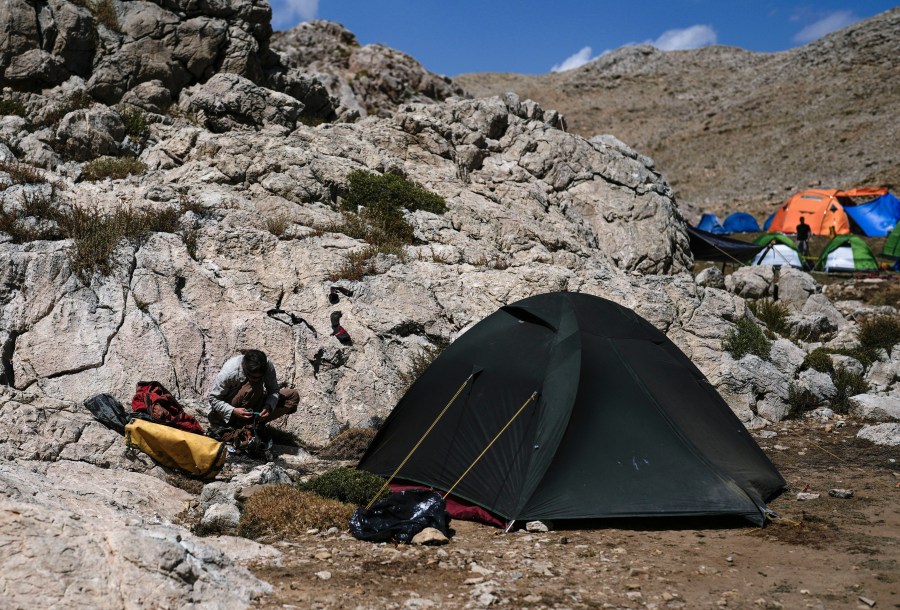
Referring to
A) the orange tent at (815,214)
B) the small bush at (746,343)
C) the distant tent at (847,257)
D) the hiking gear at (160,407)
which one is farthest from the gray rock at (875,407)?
the orange tent at (815,214)

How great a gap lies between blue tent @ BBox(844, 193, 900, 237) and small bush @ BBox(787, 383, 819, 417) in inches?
1045

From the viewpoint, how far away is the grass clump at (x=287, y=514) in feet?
19.2

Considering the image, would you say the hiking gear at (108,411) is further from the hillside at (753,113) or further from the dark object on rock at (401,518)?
the hillside at (753,113)

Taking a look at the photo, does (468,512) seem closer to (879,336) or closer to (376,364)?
Answer: (376,364)

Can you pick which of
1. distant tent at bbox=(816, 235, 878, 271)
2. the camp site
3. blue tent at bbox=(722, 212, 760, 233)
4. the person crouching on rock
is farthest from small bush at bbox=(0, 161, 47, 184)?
blue tent at bbox=(722, 212, 760, 233)

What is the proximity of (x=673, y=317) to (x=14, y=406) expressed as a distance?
384 inches

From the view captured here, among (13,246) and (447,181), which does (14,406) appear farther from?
(447,181)

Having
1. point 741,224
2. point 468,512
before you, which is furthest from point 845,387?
point 741,224

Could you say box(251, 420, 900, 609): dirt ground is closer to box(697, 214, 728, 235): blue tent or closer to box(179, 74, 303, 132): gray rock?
box(179, 74, 303, 132): gray rock

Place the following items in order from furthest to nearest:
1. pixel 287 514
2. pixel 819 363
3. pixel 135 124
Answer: pixel 135 124 → pixel 819 363 → pixel 287 514

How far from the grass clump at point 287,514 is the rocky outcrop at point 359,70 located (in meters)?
14.1

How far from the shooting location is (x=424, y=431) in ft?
23.9

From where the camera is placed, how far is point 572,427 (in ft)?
21.4

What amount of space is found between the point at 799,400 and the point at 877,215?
27652 mm
